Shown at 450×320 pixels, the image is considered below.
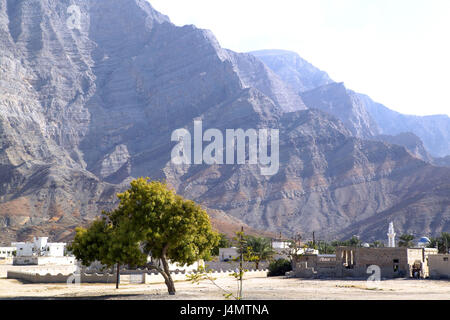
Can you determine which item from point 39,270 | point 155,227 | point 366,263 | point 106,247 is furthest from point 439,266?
point 39,270

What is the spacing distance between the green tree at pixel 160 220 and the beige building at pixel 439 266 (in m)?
36.4

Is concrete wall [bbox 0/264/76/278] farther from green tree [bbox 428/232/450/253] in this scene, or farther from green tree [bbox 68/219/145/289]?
green tree [bbox 428/232/450/253]

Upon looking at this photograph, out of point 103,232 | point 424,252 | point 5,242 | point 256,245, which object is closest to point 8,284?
point 103,232

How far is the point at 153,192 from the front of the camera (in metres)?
39.7

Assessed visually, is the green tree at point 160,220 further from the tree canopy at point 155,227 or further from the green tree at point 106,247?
the green tree at point 106,247

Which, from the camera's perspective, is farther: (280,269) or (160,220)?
(280,269)

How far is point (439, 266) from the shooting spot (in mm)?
65500

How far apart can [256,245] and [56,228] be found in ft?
369

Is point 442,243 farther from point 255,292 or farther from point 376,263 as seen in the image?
point 255,292

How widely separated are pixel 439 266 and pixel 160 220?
40.2 m

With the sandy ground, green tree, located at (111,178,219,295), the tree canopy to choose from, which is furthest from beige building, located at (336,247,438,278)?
green tree, located at (111,178,219,295)

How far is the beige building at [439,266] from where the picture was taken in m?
64.8

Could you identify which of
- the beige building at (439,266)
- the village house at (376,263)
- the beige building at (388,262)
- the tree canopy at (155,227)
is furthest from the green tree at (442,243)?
the tree canopy at (155,227)
